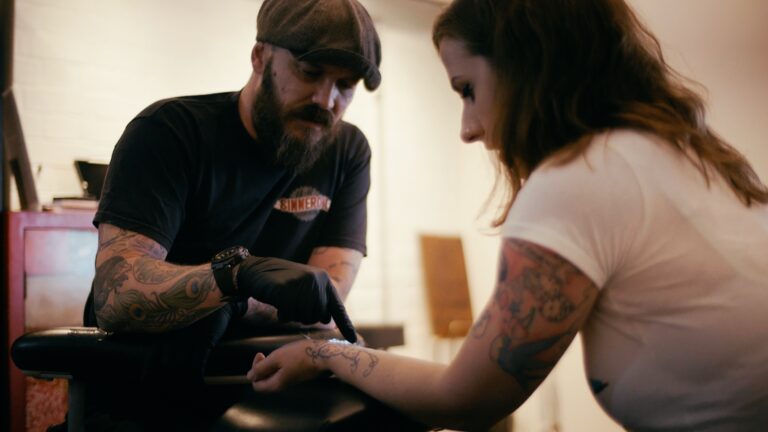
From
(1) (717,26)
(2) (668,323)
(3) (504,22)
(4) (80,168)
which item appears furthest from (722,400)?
(4) (80,168)

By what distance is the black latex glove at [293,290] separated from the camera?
3.23ft

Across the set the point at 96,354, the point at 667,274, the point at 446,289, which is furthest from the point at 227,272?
the point at 446,289

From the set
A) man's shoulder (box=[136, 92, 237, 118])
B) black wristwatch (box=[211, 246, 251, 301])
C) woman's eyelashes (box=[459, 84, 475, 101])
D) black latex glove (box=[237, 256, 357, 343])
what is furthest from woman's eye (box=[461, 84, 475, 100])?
man's shoulder (box=[136, 92, 237, 118])

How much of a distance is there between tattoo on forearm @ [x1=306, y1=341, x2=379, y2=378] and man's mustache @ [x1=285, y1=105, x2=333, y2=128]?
0.63 m

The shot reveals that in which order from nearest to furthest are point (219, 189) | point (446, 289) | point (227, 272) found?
point (227, 272) → point (219, 189) → point (446, 289)

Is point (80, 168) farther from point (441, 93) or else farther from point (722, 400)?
point (722, 400)

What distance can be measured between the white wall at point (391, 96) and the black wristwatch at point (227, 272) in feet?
5.65

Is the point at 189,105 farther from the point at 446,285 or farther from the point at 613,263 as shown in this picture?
the point at 446,285

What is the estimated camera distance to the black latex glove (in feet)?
3.23

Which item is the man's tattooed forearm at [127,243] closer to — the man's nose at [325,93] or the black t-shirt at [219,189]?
the black t-shirt at [219,189]

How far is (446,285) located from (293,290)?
2.19 m

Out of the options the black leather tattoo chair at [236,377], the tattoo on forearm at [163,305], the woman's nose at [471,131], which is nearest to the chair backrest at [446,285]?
the black leather tattoo chair at [236,377]

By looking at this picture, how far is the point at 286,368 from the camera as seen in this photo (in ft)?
2.96

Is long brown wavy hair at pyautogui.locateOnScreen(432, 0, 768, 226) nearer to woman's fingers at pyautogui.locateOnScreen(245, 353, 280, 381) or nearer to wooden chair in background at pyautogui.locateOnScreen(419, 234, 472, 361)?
woman's fingers at pyautogui.locateOnScreen(245, 353, 280, 381)
